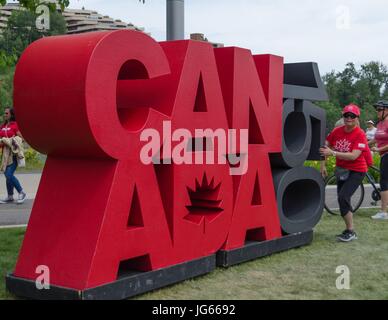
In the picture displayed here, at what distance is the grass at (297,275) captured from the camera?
5621 millimetres

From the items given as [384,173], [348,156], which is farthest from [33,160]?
[348,156]

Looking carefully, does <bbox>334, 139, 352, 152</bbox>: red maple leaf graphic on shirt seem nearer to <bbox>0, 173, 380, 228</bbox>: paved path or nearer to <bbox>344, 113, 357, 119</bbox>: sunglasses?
<bbox>344, 113, 357, 119</bbox>: sunglasses

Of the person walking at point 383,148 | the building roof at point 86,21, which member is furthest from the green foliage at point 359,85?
the building roof at point 86,21

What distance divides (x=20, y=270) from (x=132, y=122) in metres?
1.65

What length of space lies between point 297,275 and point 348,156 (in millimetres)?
2049

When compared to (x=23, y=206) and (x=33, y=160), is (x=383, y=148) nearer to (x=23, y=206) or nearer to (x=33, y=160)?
(x=23, y=206)

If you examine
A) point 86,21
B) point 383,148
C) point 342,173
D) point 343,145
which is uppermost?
point 86,21

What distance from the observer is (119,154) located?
17.1 ft

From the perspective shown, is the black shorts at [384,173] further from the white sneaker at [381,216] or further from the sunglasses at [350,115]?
the sunglasses at [350,115]

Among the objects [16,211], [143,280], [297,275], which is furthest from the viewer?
[16,211]

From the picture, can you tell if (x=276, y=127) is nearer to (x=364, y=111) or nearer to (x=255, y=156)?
(x=255, y=156)

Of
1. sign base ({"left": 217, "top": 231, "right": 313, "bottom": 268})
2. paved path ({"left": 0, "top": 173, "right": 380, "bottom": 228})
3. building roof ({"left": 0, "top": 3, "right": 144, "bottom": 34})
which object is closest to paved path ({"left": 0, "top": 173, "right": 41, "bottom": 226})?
paved path ({"left": 0, "top": 173, "right": 380, "bottom": 228})

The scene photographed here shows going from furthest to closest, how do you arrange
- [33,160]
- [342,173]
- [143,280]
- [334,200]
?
[33,160] < [334,200] < [342,173] < [143,280]
